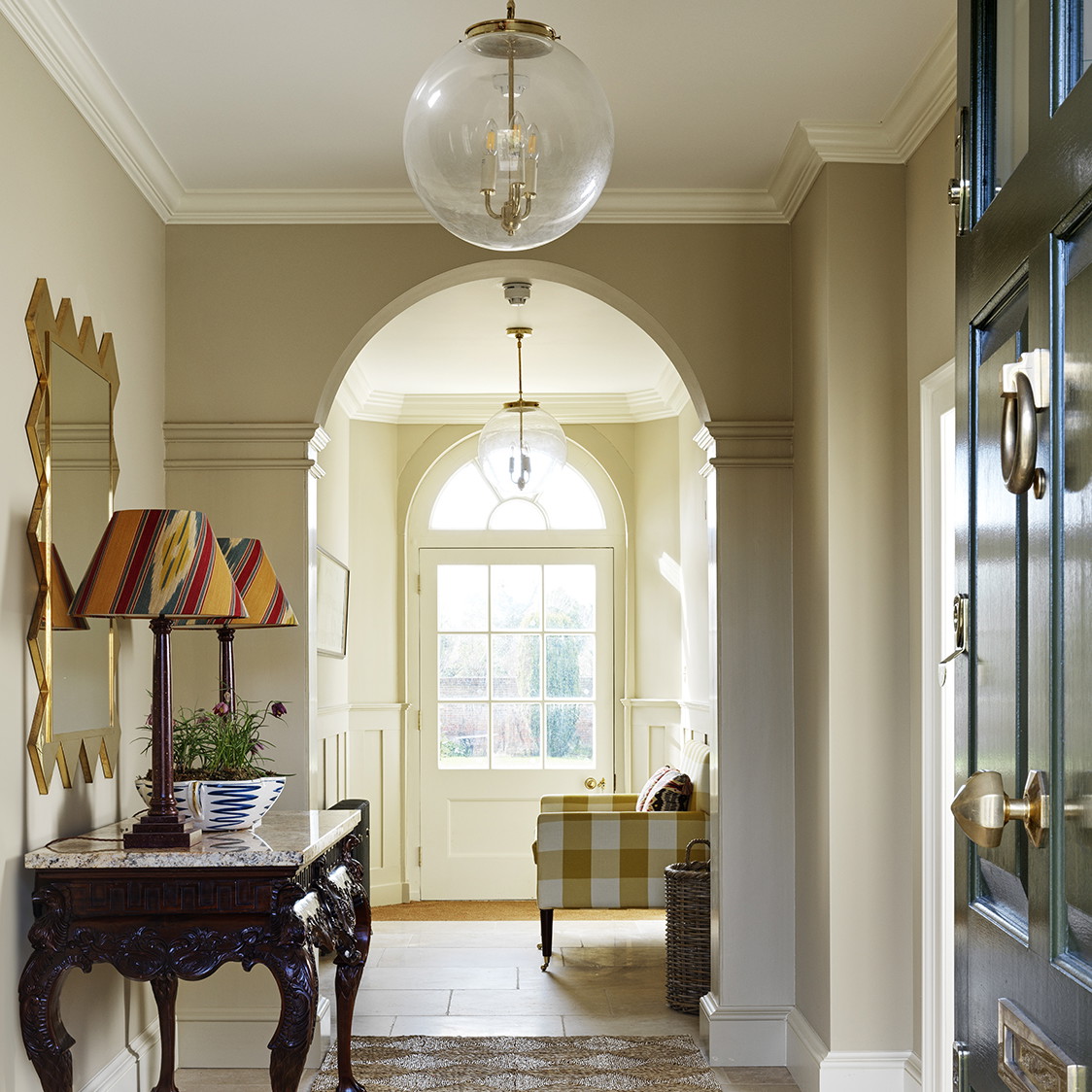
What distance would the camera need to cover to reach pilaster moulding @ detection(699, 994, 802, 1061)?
380 centimetres

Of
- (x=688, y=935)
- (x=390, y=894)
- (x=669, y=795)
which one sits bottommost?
(x=390, y=894)

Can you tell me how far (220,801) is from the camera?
117 inches

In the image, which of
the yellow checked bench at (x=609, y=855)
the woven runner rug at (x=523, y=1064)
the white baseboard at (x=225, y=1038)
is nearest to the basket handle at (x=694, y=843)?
the yellow checked bench at (x=609, y=855)

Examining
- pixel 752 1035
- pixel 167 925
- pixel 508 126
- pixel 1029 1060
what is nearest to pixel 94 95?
pixel 508 126

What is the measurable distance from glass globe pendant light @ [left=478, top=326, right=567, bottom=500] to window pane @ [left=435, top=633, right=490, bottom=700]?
1.56 meters

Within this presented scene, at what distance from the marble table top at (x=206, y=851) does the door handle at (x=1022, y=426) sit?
6.48ft

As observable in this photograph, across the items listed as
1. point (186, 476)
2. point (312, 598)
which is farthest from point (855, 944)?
Result: point (186, 476)

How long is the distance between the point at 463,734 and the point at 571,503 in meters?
1.49

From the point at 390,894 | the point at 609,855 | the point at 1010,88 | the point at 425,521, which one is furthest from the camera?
the point at 425,521

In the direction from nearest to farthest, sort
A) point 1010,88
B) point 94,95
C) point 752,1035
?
point 1010,88 < point 94,95 < point 752,1035

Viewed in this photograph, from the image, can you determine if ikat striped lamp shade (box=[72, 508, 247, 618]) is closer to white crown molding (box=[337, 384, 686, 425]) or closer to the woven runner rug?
the woven runner rug

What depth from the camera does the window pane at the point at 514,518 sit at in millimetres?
7320

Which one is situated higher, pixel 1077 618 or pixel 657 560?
pixel 657 560

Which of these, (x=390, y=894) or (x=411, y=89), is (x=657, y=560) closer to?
(x=390, y=894)
